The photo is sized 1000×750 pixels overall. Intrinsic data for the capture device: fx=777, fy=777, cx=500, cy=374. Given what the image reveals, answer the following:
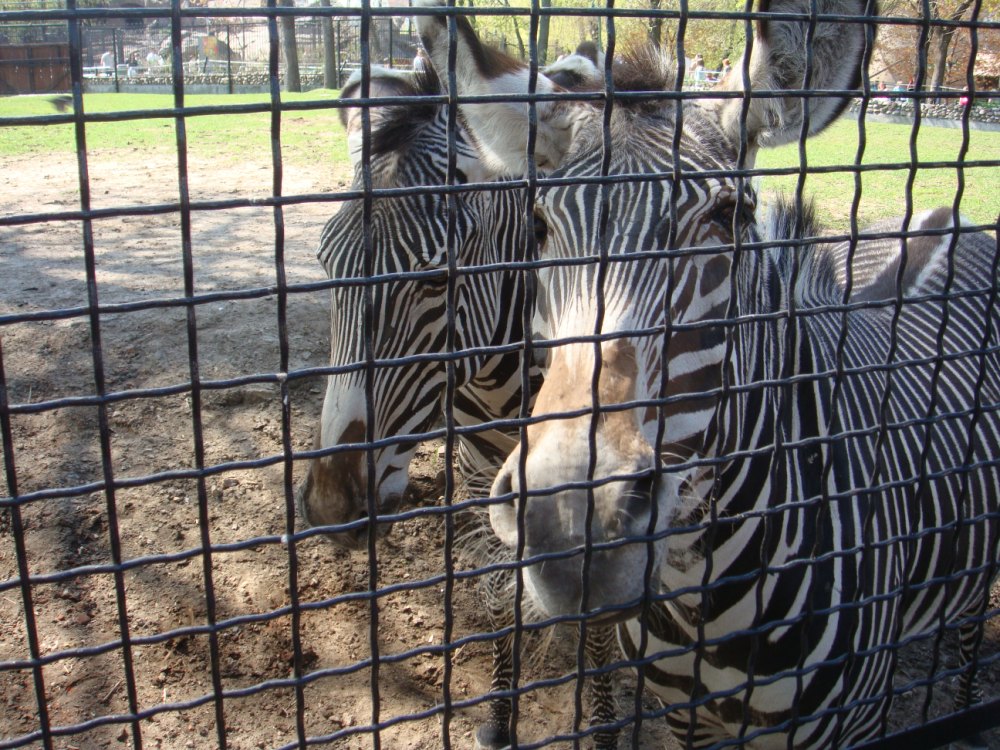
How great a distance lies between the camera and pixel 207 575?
1503 mm

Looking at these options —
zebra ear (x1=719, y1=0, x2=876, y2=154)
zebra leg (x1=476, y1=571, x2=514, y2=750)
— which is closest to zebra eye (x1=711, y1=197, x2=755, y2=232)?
zebra ear (x1=719, y1=0, x2=876, y2=154)

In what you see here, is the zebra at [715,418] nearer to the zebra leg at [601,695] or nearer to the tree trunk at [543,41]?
the tree trunk at [543,41]

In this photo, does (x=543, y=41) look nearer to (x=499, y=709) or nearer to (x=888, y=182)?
(x=888, y=182)

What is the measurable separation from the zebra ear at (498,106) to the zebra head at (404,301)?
0.52m

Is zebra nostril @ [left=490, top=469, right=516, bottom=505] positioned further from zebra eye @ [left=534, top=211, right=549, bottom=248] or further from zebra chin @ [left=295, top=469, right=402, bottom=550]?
zebra chin @ [left=295, top=469, right=402, bottom=550]

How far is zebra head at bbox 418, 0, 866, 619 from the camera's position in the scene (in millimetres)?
1707

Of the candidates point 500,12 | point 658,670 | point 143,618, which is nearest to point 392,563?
point 143,618

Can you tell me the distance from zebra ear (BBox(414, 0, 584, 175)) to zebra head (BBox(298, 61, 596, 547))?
52cm

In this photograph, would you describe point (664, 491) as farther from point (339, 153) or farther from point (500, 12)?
point (339, 153)

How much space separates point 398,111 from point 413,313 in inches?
43.6

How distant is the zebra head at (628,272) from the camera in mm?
1707

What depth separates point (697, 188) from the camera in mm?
2072

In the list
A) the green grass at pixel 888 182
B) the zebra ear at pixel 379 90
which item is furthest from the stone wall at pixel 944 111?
the zebra ear at pixel 379 90

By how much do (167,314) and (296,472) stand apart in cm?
222
